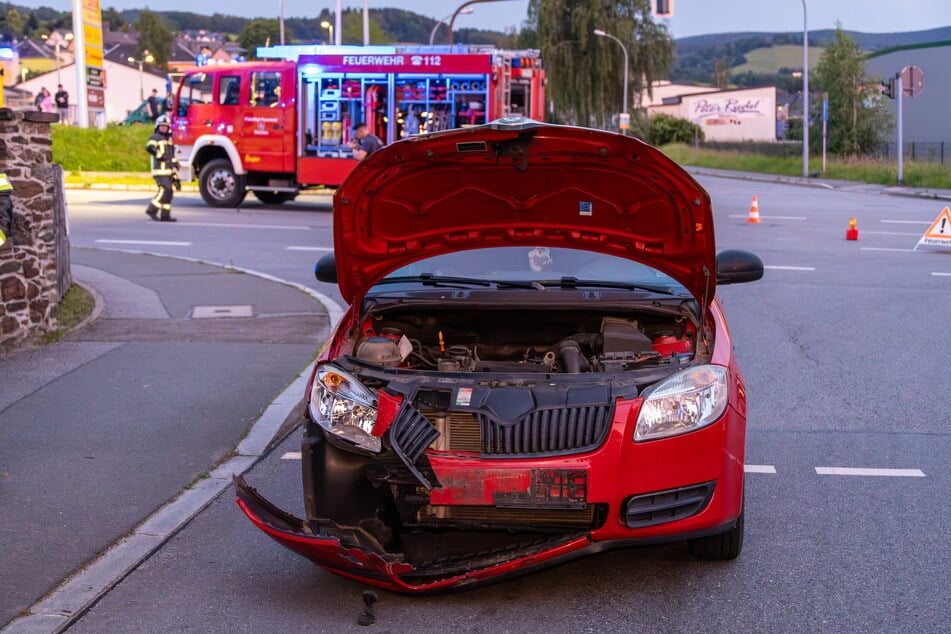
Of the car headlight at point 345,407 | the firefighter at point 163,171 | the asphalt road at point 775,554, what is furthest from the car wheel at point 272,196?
the car headlight at point 345,407

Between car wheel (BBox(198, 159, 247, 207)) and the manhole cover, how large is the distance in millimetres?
13760

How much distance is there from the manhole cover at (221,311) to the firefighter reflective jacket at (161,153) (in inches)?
414

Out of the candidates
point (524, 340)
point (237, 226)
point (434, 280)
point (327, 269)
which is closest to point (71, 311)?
point (327, 269)

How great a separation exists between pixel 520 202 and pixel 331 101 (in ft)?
64.6

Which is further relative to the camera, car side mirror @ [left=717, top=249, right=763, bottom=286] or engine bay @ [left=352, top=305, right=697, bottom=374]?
car side mirror @ [left=717, top=249, right=763, bottom=286]

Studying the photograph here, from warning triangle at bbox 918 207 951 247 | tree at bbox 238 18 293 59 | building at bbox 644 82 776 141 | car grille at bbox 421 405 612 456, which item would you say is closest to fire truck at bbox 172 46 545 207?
warning triangle at bbox 918 207 951 247

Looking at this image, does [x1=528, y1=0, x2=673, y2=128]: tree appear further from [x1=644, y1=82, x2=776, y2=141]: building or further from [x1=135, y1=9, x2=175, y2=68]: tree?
[x1=135, y1=9, x2=175, y2=68]: tree

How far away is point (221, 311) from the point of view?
463 inches

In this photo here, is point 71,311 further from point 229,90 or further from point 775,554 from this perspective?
point 229,90

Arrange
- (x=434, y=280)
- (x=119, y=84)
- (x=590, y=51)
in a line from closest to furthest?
1. (x=434, y=280)
2. (x=590, y=51)
3. (x=119, y=84)

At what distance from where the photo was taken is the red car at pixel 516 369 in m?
4.54

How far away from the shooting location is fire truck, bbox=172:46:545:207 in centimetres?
2445

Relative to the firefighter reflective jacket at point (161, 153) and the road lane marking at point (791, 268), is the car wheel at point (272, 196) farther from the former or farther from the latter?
the road lane marking at point (791, 268)

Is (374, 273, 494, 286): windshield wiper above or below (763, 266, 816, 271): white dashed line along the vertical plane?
above
